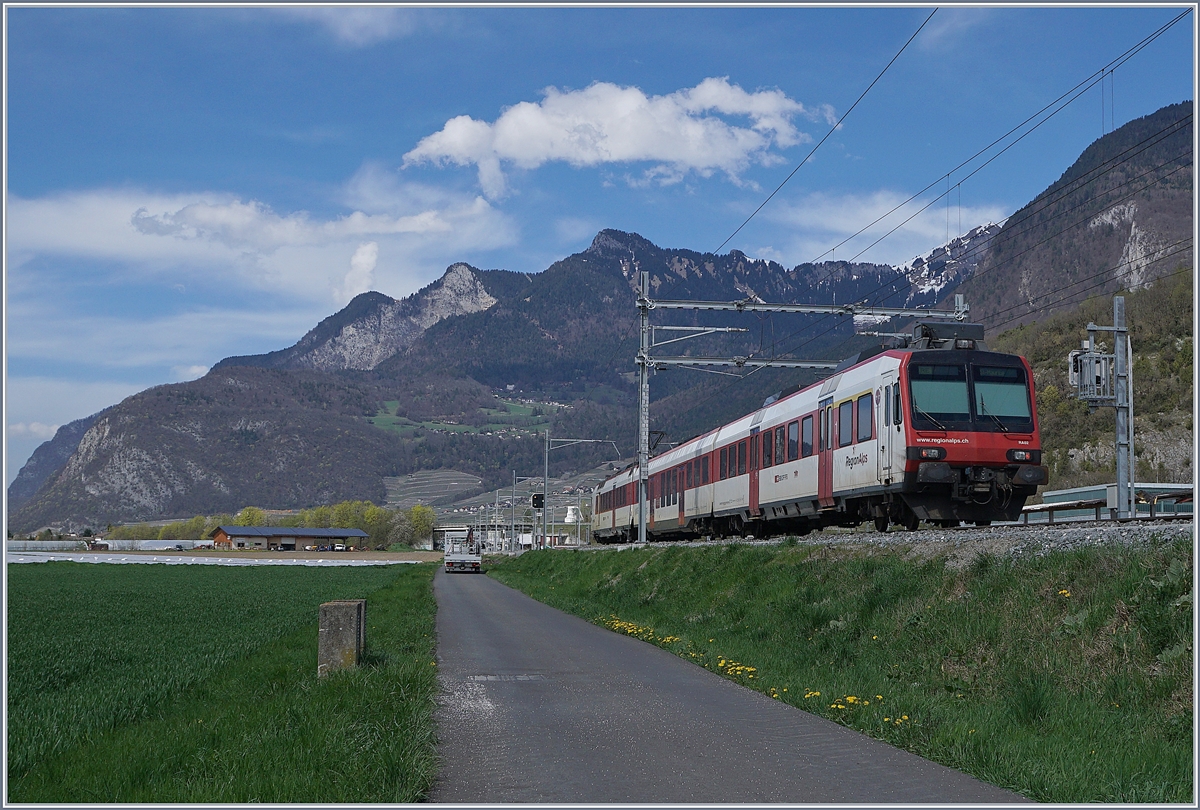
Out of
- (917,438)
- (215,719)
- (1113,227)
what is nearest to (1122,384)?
(917,438)

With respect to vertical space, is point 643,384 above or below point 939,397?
above

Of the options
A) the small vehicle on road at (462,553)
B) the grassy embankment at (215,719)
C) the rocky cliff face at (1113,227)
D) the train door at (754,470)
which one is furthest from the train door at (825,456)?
the rocky cliff face at (1113,227)

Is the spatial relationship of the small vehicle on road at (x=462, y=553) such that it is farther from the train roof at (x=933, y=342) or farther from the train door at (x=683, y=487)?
the train roof at (x=933, y=342)

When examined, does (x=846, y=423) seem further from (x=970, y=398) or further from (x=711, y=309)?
(x=711, y=309)

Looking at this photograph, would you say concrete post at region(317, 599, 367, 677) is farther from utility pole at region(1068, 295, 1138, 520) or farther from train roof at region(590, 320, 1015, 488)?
utility pole at region(1068, 295, 1138, 520)

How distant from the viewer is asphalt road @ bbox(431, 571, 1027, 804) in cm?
732

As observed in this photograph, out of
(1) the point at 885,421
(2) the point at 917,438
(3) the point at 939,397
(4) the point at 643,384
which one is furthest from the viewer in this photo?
(4) the point at 643,384

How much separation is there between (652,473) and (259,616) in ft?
80.6

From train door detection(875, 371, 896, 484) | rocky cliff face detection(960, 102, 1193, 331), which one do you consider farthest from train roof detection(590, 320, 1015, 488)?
rocky cliff face detection(960, 102, 1193, 331)

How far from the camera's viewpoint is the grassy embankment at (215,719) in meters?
7.16

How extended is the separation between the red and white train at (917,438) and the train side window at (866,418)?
0.02 m

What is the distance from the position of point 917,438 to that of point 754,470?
10.8 meters

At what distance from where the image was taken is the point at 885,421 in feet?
71.2

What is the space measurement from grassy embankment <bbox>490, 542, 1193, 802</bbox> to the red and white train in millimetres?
3592
